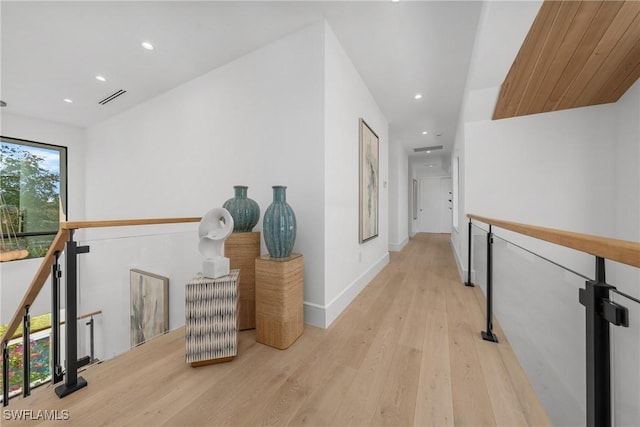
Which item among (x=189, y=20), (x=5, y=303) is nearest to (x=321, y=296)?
(x=189, y=20)

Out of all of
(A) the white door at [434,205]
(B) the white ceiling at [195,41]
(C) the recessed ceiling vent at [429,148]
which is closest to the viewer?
(B) the white ceiling at [195,41]

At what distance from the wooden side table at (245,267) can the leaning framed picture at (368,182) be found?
55.8 inches

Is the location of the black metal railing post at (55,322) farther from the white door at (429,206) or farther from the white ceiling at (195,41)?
the white door at (429,206)

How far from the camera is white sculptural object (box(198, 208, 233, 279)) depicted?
1.78 metres

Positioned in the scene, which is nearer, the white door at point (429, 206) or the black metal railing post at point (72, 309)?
the black metal railing post at point (72, 309)

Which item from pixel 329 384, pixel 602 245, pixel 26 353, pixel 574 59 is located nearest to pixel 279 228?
pixel 329 384

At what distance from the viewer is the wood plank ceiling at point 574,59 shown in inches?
64.7

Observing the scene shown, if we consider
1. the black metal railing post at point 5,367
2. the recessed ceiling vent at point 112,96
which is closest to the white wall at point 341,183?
the black metal railing post at point 5,367

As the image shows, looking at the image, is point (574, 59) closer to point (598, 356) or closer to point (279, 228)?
point (598, 356)

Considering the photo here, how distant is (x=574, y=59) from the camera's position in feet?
6.77

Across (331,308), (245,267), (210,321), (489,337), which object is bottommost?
(489,337)

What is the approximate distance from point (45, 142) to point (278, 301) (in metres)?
5.96

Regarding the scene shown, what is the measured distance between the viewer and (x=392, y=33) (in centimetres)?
226

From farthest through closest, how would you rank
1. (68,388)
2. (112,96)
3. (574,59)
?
(112,96), (574,59), (68,388)
